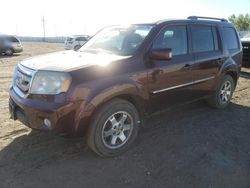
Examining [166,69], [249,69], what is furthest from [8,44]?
[166,69]

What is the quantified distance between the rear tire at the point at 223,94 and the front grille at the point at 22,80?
12.8 feet

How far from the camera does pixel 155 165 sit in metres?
4.01

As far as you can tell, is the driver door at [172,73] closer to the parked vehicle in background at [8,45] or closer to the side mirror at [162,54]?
the side mirror at [162,54]

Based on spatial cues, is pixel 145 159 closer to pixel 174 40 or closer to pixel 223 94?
pixel 174 40

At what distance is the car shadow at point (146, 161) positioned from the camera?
3.61 m

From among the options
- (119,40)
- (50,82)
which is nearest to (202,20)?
(119,40)

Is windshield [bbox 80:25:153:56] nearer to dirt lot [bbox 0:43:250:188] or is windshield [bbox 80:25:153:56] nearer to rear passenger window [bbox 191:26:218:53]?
rear passenger window [bbox 191:26:218:53]

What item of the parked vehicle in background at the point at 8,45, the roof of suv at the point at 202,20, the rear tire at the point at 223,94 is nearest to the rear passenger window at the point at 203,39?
the roof of suv at the point at 202,20

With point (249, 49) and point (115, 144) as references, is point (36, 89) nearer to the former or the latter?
point (115, 144)

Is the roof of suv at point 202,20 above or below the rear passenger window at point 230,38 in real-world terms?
above

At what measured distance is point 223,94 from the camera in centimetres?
666

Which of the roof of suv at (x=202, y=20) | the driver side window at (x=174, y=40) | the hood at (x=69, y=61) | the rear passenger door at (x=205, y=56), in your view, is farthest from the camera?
the rear passenger door at (x=205, y=56)

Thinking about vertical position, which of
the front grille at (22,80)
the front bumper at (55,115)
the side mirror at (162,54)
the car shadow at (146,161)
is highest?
the side mirror at (162,54)

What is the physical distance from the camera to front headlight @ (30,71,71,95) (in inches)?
143
